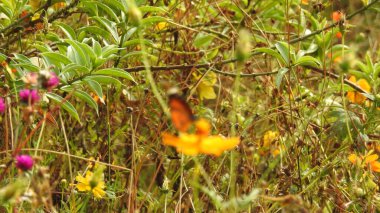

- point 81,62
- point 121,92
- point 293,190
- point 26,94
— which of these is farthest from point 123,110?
point 26,94

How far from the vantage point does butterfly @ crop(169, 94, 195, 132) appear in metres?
0.78

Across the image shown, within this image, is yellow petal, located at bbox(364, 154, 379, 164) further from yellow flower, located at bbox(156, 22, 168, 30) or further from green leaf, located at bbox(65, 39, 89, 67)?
yellow flower, located at bbox(156, 22, 168, 30)

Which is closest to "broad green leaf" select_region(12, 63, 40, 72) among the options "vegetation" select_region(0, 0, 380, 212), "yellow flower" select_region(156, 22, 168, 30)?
"vegetation" select_region(0, 0, 380, 212)

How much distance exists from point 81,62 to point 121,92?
45 cm

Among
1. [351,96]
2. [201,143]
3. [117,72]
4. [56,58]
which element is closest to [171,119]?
[117,72]

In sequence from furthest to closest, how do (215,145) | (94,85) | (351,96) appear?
(351,96) < (94,85) < (215,145)

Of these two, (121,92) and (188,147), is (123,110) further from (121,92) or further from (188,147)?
(188,147)

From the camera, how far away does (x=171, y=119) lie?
1.20m

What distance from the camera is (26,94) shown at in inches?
36.5

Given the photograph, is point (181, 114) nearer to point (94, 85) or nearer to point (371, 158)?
point (94, 85)

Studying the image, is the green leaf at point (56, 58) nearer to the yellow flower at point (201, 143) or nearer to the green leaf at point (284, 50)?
the green leaf at point (284, 50)

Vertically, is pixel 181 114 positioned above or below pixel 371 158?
above

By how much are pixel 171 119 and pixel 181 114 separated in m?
0.41

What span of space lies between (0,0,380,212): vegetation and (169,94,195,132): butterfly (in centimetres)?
18
